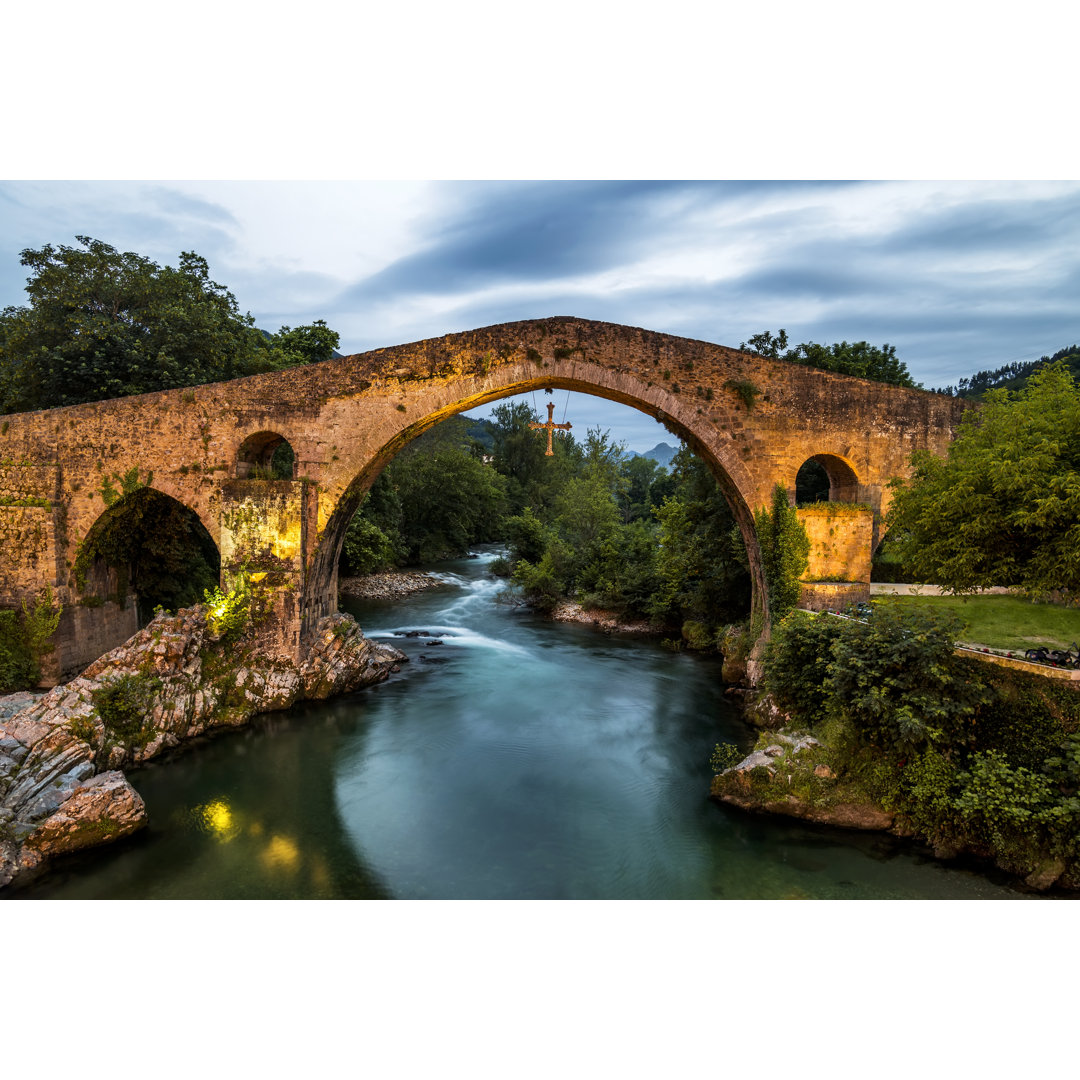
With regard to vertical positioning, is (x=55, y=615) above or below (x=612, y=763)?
above

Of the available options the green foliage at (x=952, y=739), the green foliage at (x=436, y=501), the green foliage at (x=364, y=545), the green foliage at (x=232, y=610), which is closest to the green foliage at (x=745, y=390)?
the green foliage at (x=952, y=739)

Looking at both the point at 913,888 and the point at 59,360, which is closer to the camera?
Result: the point at 913,888

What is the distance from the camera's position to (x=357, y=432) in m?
11.7

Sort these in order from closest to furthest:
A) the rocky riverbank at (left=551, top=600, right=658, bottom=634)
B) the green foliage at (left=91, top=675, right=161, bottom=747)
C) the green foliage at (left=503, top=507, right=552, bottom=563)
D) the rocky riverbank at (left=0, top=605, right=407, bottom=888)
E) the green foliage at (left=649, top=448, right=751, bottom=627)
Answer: the rocky riverbank at (left=0, top=605, right=407, bottom=888) < the green foliage at (left=91, top=675, right=161, bottom=747) < the green foliage at (left=649, top=448, right=751, bottom=627) < the rocky riverbank at (left=551, top=600, right=658, bottom=634) < the green foliage at (left=503, top=507, right=552, bottom=563)

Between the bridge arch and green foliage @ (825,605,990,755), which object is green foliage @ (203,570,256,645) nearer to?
the bridge arch

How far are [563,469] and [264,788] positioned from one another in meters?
38.5

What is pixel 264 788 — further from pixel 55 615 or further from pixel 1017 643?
pixel 1017 643

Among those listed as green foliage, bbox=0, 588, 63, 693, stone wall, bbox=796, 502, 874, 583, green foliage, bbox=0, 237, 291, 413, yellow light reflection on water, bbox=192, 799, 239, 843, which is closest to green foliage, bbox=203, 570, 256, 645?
green foliage, bbox=0, 588, 63, 693

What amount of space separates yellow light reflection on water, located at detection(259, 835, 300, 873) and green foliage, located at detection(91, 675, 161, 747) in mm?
3585

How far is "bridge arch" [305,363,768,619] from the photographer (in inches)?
457

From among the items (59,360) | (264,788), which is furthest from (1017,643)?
(59,360)

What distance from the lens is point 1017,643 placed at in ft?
27.7

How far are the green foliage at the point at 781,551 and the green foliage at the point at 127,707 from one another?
11.7 metres

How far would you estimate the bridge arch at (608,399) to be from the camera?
11.6 meters
